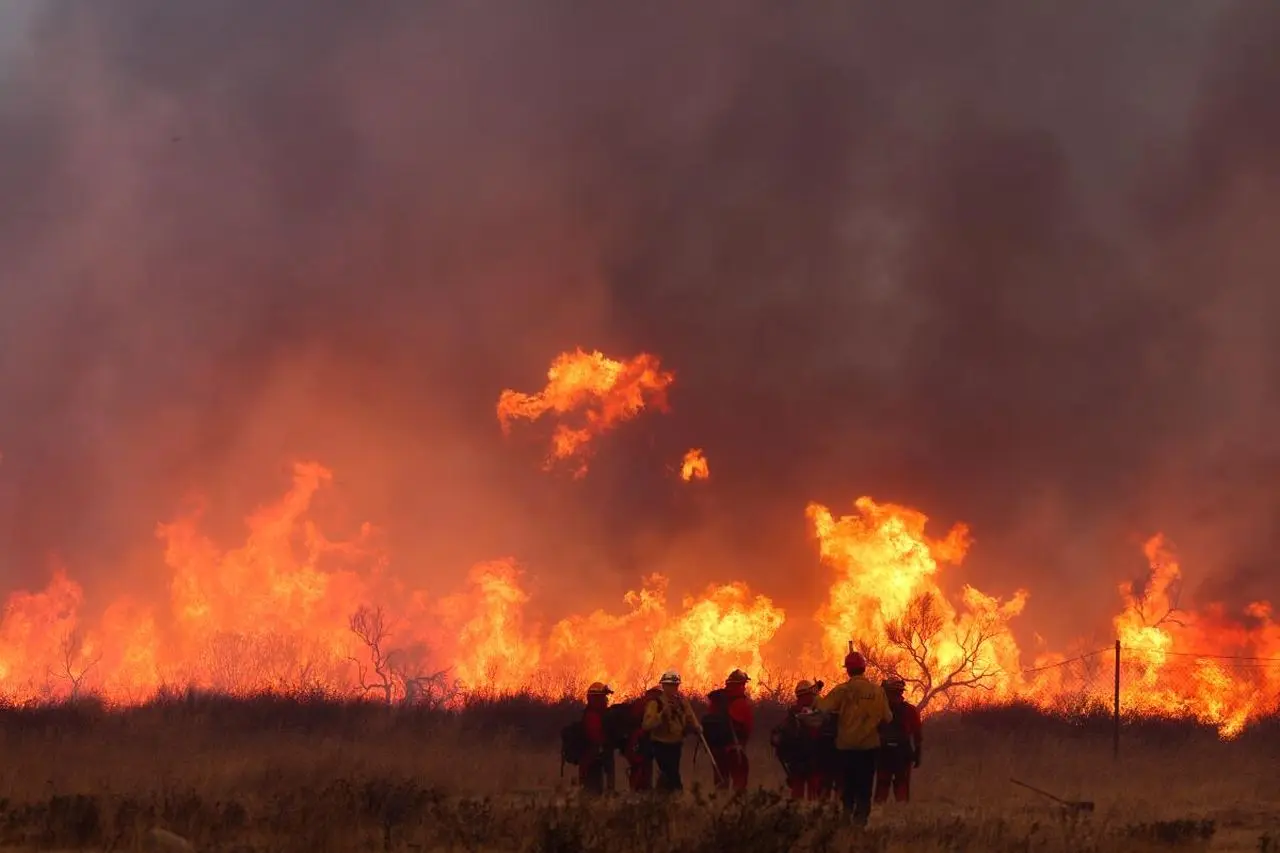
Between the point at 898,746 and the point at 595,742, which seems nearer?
the point at 898,746

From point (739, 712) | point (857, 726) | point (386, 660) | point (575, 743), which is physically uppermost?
point (386, 660)

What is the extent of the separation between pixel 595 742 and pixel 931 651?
83.8ft

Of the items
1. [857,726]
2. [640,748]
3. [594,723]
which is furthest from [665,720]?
[857,726]

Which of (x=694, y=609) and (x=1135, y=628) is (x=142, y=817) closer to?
(x=694, y=609)

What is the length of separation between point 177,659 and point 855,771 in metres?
39.8

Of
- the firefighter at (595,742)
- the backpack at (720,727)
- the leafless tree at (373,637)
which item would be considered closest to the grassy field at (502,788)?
the firefighter at (595,742)

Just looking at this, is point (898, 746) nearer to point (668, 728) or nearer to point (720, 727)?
point (720, 727)

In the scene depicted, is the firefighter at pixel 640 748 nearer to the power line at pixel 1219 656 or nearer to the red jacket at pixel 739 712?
the red jacket at pixel 739 712

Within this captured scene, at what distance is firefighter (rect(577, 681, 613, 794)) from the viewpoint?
698 inches

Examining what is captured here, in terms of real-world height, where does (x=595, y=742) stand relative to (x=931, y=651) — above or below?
below

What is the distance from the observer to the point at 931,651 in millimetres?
41312

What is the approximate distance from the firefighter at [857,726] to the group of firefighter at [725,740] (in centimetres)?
11

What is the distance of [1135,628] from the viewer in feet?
140

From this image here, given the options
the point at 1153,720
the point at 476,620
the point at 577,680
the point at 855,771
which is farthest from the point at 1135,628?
the point at 855,771
